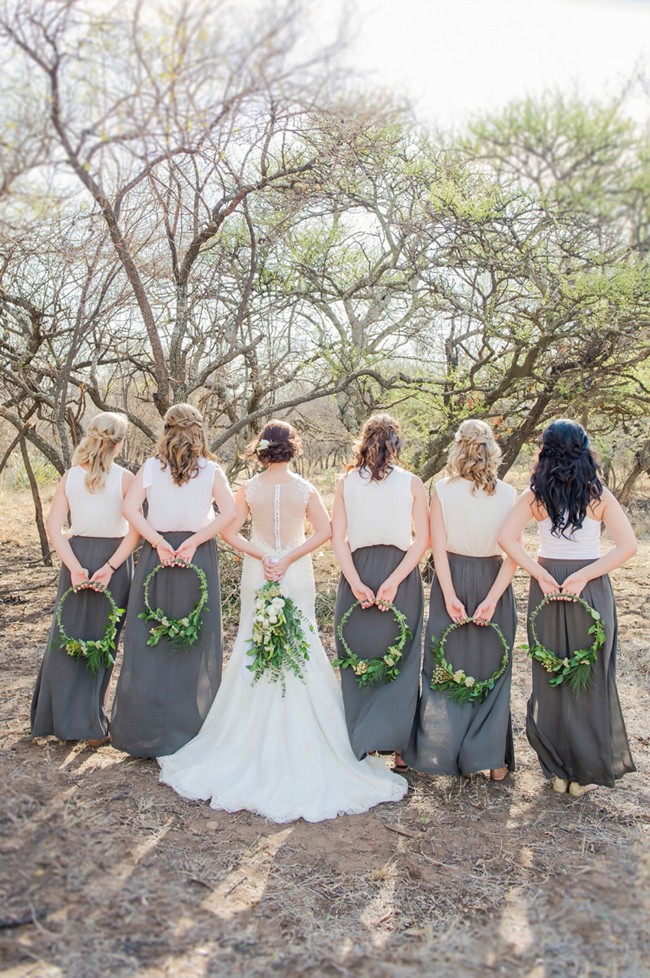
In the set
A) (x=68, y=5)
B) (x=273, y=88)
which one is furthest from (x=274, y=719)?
(x=68, y=5)

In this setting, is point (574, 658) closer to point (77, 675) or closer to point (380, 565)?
point (380, 565)

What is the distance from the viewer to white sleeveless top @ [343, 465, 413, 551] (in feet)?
15.1

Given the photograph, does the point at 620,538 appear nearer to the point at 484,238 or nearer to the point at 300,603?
the point at 300,603

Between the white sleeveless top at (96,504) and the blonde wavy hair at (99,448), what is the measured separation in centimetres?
4

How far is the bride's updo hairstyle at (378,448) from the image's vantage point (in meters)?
4.62

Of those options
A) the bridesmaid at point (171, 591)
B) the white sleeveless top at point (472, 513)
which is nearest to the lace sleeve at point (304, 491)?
the bridesmaid at point (171, 591)

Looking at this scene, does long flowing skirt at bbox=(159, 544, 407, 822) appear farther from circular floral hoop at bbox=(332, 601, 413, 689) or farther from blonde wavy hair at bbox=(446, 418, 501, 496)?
blonde wavy hair at bbox=(446, 418, 501, 496)

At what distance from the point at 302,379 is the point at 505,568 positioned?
577 centimetres

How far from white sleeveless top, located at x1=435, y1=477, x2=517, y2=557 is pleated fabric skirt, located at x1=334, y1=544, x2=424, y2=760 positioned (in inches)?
13.1

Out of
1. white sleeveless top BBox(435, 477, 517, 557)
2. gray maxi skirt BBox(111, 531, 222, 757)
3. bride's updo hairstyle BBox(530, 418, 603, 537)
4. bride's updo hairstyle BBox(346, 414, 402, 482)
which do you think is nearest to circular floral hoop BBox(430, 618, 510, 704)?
white sleeveless top BBox(435, 477, 517, 557)

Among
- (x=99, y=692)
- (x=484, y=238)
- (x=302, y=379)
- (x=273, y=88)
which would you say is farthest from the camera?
(x=302, y=379)

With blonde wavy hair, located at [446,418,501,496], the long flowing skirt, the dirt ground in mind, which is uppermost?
blonde wavy hair, located at [446,418,501,496]

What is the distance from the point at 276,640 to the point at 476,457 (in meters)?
1.54

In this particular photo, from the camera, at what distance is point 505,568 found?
4547 mm
